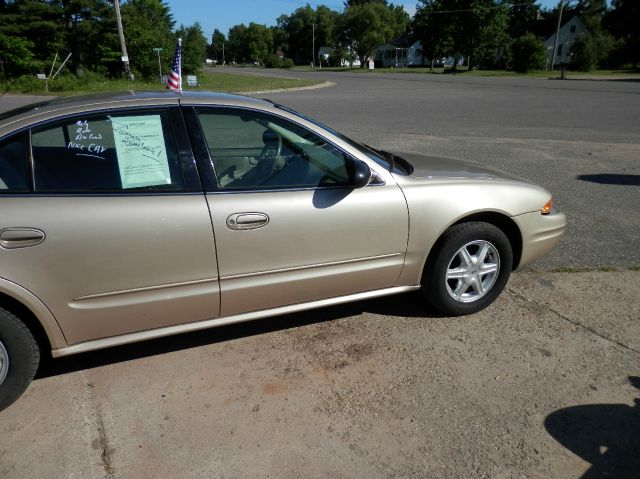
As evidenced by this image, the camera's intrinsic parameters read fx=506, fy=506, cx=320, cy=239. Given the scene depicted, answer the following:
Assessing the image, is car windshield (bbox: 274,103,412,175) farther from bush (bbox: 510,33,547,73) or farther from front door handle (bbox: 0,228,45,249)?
bush (bbox: 510,33,547,73)

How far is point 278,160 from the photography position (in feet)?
10.6

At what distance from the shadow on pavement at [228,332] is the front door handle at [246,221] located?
944mm

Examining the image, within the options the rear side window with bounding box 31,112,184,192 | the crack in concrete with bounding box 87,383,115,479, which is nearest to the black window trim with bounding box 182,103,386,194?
the rear side window with bounding box 31,112,184,192

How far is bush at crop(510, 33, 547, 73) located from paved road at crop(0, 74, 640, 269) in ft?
102

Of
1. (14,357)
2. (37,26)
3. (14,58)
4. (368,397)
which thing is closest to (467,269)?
(368,397)

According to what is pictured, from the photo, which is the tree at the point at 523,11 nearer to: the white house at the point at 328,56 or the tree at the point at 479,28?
the tree at the point at 479,28

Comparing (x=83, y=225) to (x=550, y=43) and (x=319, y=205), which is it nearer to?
(x=319, y=205)

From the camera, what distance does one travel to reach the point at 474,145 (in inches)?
397

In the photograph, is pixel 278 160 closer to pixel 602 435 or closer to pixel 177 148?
pixel 177 148

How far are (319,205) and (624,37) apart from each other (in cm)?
6679

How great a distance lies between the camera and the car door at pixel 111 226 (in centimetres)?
251

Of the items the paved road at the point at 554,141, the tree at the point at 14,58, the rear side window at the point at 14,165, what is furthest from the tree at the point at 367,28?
the rear side window at the point at 14,165

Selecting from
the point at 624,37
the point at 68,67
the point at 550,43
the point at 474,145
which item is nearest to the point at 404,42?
the point at 550,43

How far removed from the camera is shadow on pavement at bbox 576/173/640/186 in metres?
7.24
